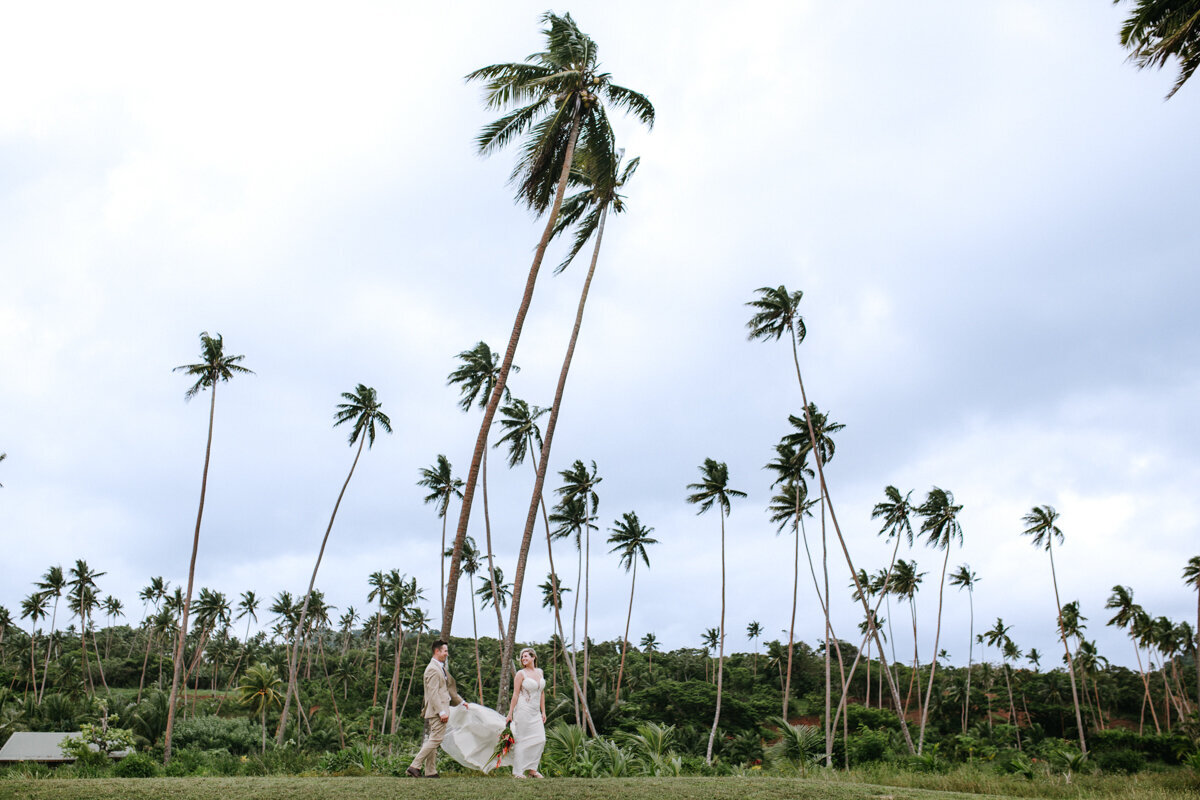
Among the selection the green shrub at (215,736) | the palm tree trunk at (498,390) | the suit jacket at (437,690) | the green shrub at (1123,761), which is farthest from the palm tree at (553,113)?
the green shrub at (1123,761)

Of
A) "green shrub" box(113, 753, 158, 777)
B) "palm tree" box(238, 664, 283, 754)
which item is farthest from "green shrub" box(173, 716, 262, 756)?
"green shrub" box(113, 753, 158, 777)

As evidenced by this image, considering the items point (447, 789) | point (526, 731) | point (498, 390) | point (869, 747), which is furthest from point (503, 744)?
point (869, 747)

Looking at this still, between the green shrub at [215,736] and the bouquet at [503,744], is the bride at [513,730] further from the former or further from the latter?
the green shrub at [215,736]

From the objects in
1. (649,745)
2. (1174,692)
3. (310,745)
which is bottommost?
(310,745)

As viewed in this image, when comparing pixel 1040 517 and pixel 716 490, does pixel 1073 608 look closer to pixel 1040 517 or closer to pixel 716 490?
pixel 1040 517

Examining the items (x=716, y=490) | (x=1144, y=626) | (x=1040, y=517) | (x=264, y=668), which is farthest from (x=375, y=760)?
(x=1144, y=626)

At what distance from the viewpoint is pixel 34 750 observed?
3625cm

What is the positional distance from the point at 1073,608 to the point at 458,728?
71663 millimetres

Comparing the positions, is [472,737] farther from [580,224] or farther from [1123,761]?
[1123,761]

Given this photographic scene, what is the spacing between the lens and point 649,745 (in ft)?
45.6

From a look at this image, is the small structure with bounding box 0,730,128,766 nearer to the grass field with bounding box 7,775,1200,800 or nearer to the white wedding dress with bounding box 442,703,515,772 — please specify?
the grass field with bounding box 7,775,1200,800

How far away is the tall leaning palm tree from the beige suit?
373 inches

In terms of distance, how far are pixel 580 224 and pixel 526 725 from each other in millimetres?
14551

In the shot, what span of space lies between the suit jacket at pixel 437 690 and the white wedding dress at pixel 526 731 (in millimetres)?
791
